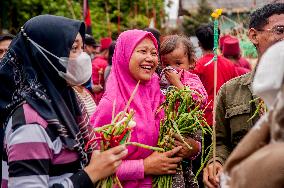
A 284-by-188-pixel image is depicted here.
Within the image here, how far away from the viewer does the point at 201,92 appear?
3.45 m

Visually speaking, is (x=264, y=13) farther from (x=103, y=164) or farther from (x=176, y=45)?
(x=103, y=164)

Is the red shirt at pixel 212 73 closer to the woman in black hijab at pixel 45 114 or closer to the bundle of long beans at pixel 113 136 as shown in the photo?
the bundle of long beans at pixel 113 136

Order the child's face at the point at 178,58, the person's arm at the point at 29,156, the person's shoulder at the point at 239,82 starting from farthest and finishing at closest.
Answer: the child's face at the point at 178,58
the person's shoulder at the point at 239,82
the person's arm at the point at 29,156

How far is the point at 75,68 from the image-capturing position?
8.07ft

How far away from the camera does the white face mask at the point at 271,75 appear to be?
4.88 ft

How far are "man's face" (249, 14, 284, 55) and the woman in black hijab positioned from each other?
126 centimetres

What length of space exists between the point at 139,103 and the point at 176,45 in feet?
3.18

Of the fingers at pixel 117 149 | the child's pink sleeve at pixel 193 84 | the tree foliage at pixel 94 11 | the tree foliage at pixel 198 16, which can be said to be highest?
the fingers at pixel 117 149

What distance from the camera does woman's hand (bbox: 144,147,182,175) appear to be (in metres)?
3.03

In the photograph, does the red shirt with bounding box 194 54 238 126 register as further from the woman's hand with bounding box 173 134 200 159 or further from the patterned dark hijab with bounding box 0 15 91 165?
the patterned dark hijab with bounding box 0 15 91 165

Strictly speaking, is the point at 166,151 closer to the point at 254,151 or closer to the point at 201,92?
the point at 201,92

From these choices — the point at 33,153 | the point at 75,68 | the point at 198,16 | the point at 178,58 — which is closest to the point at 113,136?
the point at 75,68

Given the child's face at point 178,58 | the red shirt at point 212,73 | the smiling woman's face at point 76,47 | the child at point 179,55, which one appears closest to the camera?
the smiling woman's face at point 76,47

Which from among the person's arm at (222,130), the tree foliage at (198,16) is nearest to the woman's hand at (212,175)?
the person's arm at (222,130)
